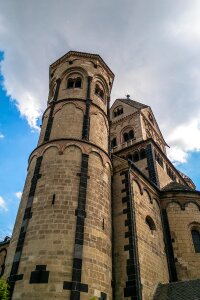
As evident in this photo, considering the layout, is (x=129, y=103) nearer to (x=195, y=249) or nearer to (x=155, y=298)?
(x=195, y=249)

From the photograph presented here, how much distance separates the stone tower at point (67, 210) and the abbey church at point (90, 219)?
0.05 metres

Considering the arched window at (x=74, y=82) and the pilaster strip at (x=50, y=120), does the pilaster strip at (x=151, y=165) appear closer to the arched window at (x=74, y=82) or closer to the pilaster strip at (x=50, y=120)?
the arched window at (x=74, y=82)

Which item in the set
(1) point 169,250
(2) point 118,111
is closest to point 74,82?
(1) point 169,250

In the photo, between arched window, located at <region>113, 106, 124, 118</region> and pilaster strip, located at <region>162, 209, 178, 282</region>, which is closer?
pilaster strip, located at <region>162, 209, 178, 282</region>

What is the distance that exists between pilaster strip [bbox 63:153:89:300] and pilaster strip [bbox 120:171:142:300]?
2971 mm

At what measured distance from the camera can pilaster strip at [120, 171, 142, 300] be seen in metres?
14.1

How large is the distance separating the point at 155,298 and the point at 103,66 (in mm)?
19822

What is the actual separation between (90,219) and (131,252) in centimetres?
304

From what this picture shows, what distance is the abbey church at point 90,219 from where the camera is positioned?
504 inches

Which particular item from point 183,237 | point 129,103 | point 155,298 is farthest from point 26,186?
point 129,103

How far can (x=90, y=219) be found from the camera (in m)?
14.9

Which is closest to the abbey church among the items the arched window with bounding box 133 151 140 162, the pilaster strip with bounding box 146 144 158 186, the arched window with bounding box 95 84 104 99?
the arched window with bounding box 95 84 104 99

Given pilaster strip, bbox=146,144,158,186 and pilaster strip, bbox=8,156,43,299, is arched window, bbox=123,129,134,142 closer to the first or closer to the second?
pilaster strip, bbox=146,144,158,186

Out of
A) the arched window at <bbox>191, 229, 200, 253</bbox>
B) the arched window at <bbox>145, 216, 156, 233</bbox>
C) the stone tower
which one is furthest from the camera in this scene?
the arched window at <bbox>191, 229, 200, 253</bbox>
